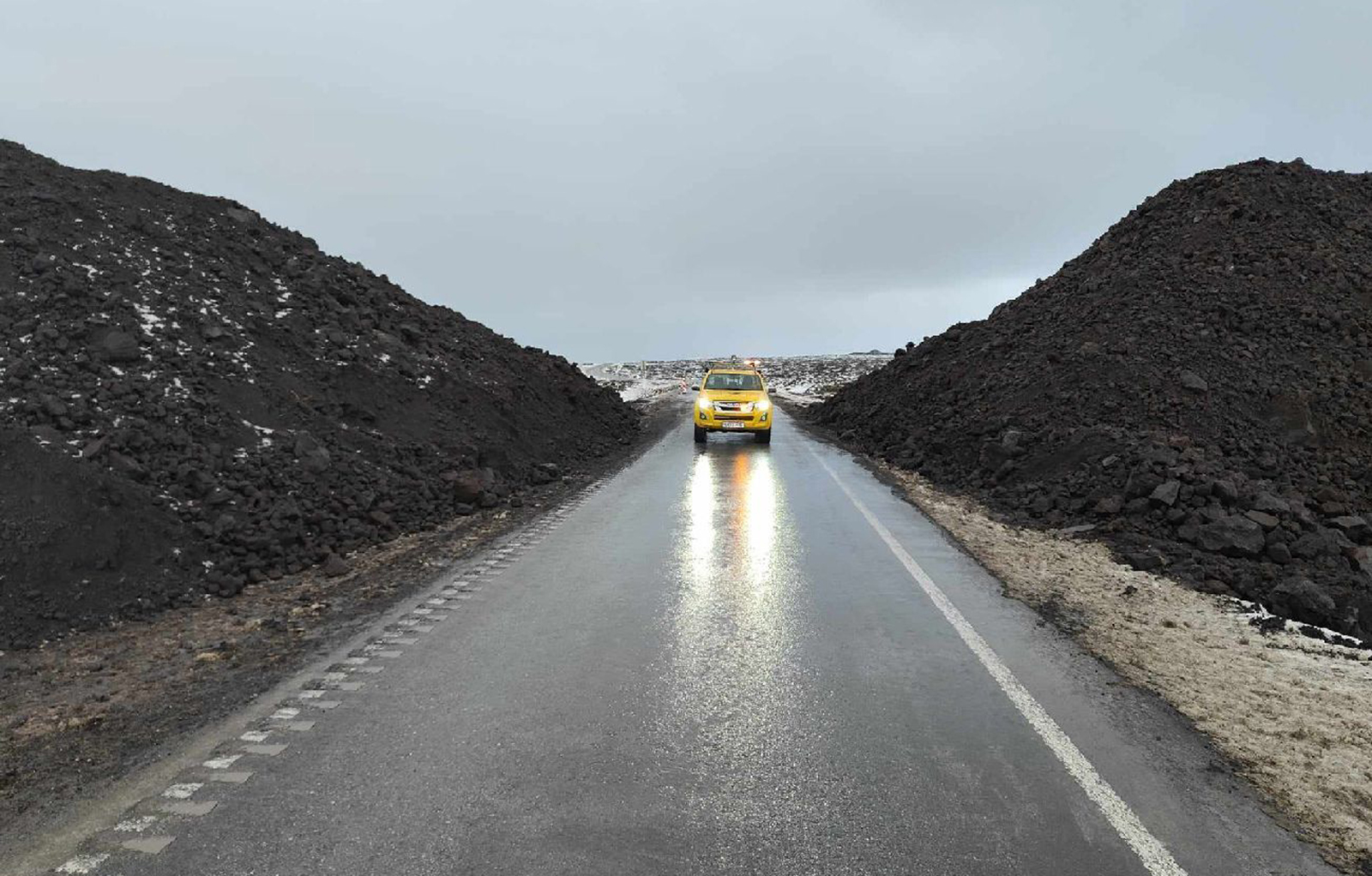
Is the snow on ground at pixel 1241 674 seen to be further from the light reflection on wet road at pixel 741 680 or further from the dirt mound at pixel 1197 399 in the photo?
the light reflection on wet road at pixel 741 680

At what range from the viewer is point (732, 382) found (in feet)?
70.2

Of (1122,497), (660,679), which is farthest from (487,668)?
(1122,497)

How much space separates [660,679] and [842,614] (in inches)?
80.6

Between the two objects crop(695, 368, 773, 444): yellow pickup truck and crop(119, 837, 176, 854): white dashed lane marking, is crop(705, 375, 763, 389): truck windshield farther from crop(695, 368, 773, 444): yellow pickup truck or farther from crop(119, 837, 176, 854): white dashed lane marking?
crop(119, 837, 176, 854): white dashed lane marking

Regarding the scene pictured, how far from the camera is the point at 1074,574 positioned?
8.06 meters

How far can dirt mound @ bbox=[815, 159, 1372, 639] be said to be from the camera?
29.8 ft

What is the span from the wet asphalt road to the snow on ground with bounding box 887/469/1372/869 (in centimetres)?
25

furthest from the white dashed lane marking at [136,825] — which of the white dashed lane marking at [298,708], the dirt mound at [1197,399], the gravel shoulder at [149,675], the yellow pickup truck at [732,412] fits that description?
the yellow pickup truck at [732,412]

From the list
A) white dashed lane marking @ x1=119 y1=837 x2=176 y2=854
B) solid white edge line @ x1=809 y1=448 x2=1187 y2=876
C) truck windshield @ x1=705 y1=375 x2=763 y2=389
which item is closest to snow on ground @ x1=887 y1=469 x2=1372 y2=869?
solid white edge line @ x1=809 y1=448 x2=1187 y2=876

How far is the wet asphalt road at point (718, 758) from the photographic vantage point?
318cm

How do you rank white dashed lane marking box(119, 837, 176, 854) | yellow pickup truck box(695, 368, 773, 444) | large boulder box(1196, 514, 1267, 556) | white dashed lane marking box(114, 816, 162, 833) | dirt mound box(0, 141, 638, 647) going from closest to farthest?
white dashed lane marking box(119, 837, 176, 854)
white dashed lane marking box(114, 816, 162, 833)
dirt mound box(0, 141, 638, 647)
large boulder box(1196, 514, 1267, 556)
yellow pickup truck box(695, 368, 773, 444)

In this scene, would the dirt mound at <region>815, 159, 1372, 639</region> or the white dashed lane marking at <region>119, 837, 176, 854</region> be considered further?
the dirt mound at <region>815, 159, 1372, 639</region>

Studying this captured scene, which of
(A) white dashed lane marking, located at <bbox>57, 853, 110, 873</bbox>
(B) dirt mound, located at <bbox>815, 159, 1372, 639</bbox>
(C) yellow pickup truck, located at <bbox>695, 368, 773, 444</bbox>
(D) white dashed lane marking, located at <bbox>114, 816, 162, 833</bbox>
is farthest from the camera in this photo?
(C) yellow pickup truck, located at <bbox>695, 368, 773, 444</bbox>

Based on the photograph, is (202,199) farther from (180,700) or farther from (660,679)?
(660,679)
